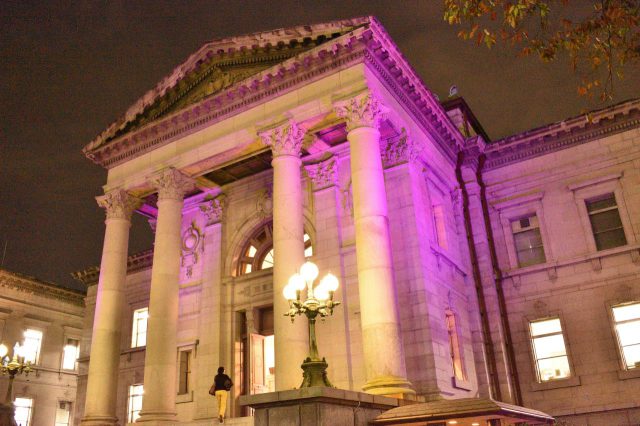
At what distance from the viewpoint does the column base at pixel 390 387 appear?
47.6 ft

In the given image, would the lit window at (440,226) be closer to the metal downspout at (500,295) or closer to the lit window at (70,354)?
the metal downspout at (500,295)

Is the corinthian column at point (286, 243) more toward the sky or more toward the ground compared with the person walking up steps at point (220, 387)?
more toward the sky

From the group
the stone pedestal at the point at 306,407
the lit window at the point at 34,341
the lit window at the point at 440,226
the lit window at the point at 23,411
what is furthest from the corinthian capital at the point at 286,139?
the lit window at the point at 23,411

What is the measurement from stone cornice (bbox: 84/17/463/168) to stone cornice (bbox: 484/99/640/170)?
195cm

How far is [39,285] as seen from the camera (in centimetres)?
3994

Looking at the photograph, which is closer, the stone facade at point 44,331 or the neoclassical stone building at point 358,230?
the neoclassical stone building at point 358,230

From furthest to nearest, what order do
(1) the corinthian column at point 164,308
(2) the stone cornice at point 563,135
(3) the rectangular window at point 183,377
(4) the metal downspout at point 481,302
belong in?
1. (3) the rectangular window at point 183,377
2. (2) the stone cornice at point 563,135
3. (4) the metal downspout at point 481,302
4. (1) the corinthian column at point 164,308

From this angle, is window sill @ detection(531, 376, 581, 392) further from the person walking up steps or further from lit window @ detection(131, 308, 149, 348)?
lit window @ detection(131, 308, 149, 348)

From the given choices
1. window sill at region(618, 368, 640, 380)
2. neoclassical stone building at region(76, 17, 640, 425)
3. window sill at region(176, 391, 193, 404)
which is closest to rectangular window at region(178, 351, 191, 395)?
neoclassical stone building at region(76, 17, 640, 425)

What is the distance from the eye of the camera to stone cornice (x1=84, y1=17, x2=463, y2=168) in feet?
60.8

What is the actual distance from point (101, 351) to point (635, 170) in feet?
68.6

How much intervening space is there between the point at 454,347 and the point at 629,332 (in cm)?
636

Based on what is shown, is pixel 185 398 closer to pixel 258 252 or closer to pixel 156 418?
pixel 156 418

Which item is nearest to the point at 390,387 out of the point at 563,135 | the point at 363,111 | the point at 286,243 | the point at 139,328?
the point at 286,243
